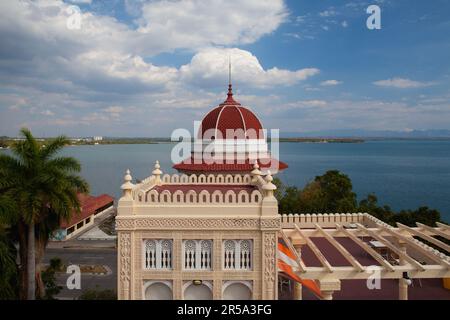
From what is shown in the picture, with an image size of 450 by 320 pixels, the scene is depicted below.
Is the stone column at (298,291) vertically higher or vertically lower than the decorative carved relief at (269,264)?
lower

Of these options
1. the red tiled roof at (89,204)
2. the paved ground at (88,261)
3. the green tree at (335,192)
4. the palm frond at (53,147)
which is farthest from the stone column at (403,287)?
the red tiled roof at (89,204)

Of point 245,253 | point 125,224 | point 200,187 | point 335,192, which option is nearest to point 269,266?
point 245,253

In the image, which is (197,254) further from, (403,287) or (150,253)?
(403,287)

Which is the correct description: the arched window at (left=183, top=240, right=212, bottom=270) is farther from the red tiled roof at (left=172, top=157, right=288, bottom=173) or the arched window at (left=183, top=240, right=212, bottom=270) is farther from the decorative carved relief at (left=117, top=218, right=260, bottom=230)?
the red tiled roof at (left=172, top=157, right=288, bottom=173)

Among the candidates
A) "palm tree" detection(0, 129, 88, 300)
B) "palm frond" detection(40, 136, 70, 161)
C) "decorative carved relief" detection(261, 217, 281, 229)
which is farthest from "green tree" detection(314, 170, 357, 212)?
"palm frond" detection(40, 136, 70, 161)

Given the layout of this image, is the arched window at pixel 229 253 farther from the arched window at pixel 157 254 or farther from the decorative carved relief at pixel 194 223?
the arched window at pixel 157 254

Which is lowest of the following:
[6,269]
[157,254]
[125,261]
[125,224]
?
[6,269]

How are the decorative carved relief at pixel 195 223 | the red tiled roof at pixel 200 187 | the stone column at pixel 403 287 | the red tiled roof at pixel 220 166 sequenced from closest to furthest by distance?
the decorative carved relief at pixel 195 223 → the stone column at pixel 403 287 → the red tiled roof at pixel 200 187 → the red tiled roof at pixel 220 166
